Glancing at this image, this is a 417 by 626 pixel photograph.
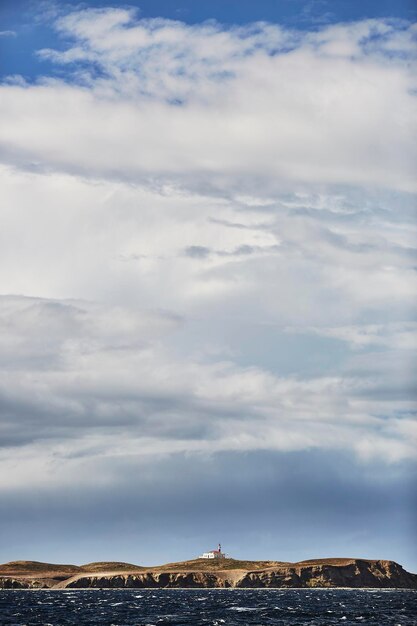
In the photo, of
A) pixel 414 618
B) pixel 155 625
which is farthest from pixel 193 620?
pixel 414 618

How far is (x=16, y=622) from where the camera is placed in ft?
477

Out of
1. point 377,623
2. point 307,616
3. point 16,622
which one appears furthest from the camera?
point 307,616

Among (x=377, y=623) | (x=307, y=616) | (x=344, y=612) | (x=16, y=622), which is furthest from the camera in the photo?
(x=344, y=612)

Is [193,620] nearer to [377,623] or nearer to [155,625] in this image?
[155,625]

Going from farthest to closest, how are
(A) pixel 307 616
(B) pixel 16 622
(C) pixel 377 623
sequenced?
1. (A) pixel 307 616
2. (B) pixel 16 622
3. (C) pixel 377 623

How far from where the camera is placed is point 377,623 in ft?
445

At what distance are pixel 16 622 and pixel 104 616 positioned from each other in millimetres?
20693

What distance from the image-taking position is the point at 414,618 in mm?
146500

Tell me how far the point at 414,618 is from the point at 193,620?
104 ft

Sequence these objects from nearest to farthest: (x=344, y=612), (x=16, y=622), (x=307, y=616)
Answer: (x=16, y=622), (x=307, y=616), (x=344, y=612)

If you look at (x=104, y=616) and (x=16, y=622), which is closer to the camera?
(x=16, y=622)

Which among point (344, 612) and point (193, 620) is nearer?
point (193, 620)

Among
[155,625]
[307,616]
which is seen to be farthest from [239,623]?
[307,616]

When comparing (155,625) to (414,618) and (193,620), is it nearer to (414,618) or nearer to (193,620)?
(193,620)
